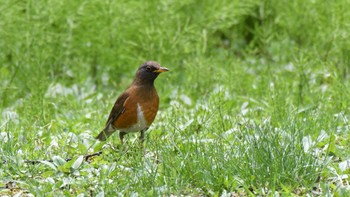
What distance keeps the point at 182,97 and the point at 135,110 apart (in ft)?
6.84

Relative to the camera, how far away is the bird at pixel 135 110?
6.71m

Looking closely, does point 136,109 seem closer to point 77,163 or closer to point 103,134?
point 103,134

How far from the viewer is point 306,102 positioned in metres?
8.29

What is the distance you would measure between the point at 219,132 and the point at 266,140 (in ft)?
3.26

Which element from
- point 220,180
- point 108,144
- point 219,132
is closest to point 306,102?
point 219,132

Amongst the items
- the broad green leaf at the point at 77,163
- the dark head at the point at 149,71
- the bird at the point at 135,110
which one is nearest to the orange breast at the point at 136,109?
the bird at the point at 135,110

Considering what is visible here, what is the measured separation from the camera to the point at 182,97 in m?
8.80

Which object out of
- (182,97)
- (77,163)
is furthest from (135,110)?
(182,97)

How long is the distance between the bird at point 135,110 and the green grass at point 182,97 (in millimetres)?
123

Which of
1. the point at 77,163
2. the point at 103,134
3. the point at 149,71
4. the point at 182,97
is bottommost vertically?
the point at 182,97

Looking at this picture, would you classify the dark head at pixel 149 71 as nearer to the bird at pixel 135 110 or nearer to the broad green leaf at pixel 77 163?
the bird at pixel 135 110

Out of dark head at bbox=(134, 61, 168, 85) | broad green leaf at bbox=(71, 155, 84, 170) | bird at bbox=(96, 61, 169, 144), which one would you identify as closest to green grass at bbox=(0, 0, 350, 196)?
broad green leaf at bbox=(71, 155, 84, 170)

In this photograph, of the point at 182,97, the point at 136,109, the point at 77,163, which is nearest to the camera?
the point at 77,163

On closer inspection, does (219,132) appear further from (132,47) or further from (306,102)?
(132,47)
